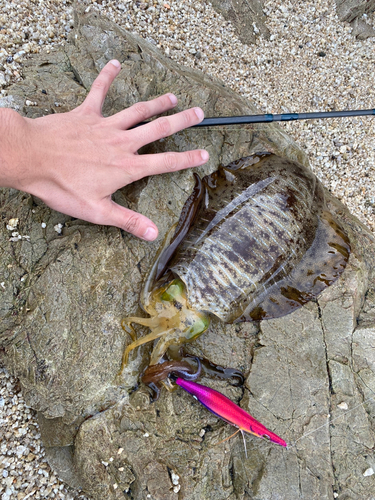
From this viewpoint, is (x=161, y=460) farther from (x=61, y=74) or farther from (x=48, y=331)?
(x=61, y=74)

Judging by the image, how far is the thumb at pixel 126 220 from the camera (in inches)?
108

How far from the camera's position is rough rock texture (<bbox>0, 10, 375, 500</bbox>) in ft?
9.45

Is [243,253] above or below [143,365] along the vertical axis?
above

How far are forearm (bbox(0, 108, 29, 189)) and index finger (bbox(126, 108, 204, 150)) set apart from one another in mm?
758

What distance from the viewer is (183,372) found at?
9.64ft

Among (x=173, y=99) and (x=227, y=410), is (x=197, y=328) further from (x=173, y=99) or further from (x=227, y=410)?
(x=173, y=99)

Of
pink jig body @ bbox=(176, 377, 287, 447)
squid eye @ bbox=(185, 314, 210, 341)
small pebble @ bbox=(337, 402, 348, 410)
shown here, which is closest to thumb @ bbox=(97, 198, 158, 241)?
squid eye @ bbox=(185, 314, 210, 341)

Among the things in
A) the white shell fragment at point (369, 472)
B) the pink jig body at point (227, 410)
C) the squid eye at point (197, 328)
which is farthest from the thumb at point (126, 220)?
the white shell fragment at point (369, 472)

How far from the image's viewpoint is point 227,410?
112 inches

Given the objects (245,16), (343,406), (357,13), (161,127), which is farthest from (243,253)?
(357,13)

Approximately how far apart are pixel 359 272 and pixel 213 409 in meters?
1.73

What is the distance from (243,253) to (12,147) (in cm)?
187

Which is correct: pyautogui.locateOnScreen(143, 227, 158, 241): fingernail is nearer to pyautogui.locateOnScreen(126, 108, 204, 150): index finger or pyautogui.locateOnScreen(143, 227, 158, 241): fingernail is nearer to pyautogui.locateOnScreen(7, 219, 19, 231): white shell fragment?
pyautogui.locateOnScreen(126, 108, 204, 150): index finger

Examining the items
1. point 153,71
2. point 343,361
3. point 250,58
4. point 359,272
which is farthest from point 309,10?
point 343,361
